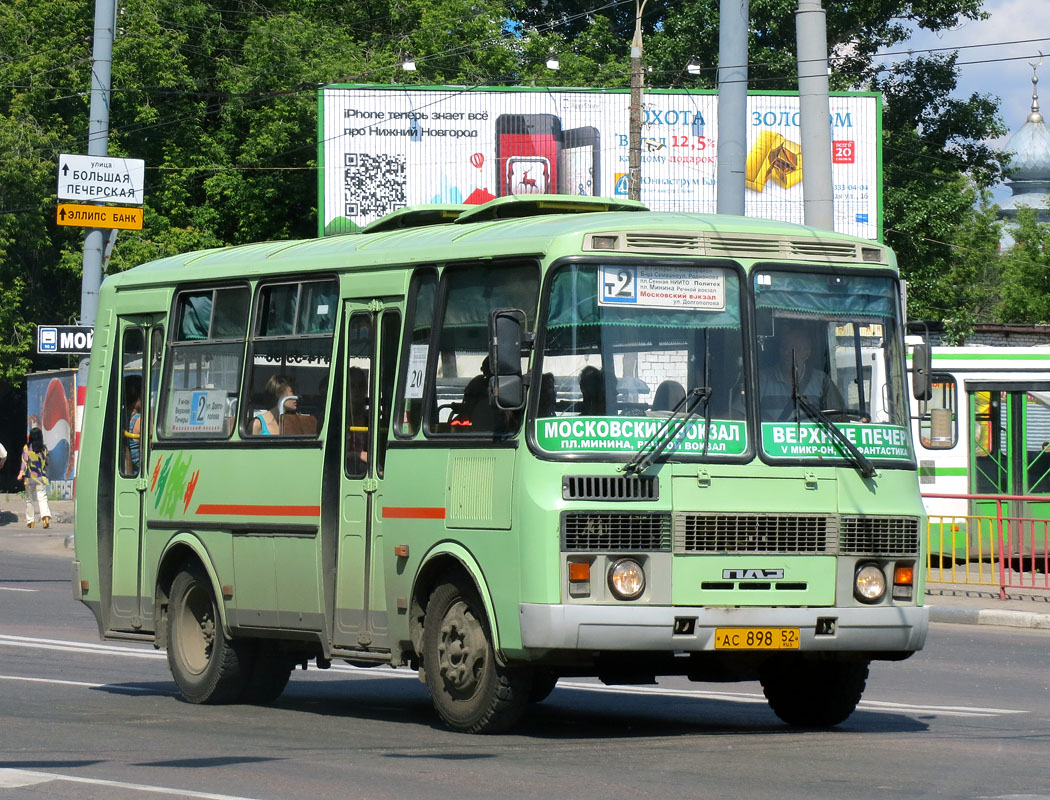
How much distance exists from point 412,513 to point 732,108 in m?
9.15

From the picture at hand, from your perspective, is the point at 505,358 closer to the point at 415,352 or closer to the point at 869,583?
the point at 415,352

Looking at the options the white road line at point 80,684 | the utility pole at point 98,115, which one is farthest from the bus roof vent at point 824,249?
the utility pole at point 98,115

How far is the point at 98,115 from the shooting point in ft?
85.0

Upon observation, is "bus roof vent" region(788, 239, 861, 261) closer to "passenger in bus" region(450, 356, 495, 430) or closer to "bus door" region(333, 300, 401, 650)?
"passenger in bus" region(450, 356, 495, 430)

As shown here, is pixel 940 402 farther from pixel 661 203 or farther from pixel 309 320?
pixel 309 320

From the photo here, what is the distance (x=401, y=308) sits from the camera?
432 inches

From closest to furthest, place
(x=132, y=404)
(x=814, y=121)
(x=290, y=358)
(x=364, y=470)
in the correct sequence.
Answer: (x=364, y=470), (x=290, y=358), (x=132, y=404), (x=814, y=121)

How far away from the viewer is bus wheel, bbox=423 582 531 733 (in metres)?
9.95

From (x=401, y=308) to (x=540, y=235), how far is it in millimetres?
1228

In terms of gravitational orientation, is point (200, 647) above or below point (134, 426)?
below

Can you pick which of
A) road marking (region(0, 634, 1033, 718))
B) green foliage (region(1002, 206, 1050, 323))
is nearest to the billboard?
green foliage (region(1002, 206, 1050, 323))

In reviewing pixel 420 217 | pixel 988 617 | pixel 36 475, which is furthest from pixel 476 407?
pixel 36 475

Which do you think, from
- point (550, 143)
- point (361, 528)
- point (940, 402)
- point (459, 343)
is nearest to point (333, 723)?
point (361, 528)

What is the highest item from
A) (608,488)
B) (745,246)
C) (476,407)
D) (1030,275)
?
(1030,275)
